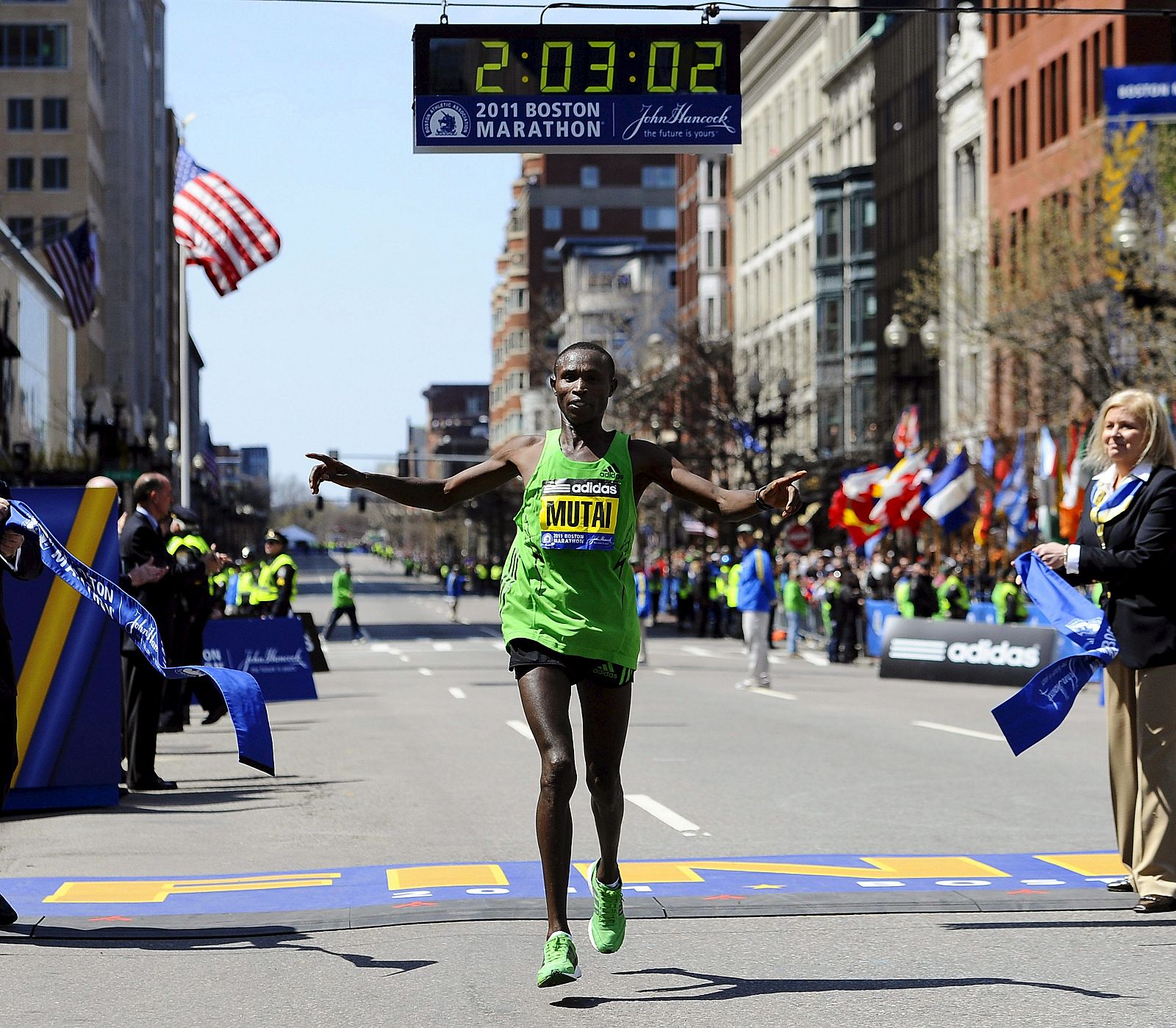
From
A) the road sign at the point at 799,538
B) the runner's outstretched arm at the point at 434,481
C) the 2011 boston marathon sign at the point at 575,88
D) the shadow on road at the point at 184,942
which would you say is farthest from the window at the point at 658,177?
Answer: the runner's outstretched arm at the point at 434,481

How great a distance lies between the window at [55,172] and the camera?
3391 inches

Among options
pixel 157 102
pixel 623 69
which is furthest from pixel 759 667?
pixel 157 102

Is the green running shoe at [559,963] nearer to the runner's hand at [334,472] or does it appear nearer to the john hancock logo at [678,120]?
the runner's hand at [334,472]

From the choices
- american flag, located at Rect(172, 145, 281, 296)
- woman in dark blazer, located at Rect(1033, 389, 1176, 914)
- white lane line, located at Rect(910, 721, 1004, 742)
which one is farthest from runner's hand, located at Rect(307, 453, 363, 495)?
american flag, located at Rect(172, 145, 281, 296)

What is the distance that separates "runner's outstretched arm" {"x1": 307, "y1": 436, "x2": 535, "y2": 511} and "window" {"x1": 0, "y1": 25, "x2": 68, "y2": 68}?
272 feet

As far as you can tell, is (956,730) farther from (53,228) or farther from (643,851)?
(53,228)

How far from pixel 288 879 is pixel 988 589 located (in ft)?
107

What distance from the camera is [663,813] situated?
1218 cm

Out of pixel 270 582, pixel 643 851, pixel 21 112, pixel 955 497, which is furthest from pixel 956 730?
pixel 21 112

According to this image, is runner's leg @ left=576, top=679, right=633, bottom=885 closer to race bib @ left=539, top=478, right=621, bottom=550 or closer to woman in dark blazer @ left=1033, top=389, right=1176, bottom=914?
race bib @ left=539, top=478, right=621, bottom=550

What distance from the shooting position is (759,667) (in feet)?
86.8

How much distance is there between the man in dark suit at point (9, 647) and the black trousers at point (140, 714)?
5.23 metres

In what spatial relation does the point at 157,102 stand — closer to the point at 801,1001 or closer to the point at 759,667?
the point at 759,667

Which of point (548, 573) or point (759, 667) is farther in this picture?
point (759, 667)
